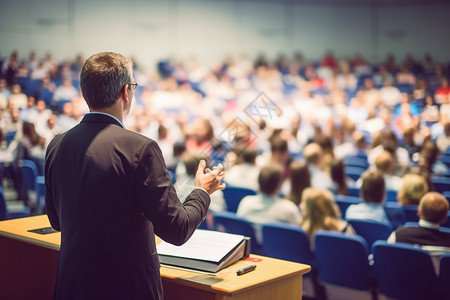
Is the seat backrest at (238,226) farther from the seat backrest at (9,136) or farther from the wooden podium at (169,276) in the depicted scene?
the seat backrest at (9,136)

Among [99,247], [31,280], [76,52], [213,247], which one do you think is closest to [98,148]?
[99,247]

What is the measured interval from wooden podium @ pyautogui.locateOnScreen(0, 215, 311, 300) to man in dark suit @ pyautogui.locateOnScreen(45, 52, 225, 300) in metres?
0.18

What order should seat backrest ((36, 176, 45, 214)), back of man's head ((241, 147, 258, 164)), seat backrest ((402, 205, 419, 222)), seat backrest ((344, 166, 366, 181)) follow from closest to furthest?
seat backrest ((402, 205, 419, 222)) → seat backrest ((36, 176, 45, 214)) → back of man's head ((241, 147, 258, 164)) → seat backrest ((344, 166, 366, 181))

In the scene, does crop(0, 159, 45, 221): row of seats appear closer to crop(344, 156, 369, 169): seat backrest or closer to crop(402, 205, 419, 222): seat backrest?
crop(402, 205, 419, 222): seat backrest

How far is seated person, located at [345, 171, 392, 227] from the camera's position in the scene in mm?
3787

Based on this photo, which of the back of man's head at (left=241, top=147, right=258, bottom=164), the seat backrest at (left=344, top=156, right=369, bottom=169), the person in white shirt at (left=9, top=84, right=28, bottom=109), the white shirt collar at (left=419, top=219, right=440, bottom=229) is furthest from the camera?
the person in white shirt at (left=9, top=84, right=28, bottom=109)

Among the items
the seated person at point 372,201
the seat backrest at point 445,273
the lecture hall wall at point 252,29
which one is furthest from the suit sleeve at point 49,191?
the lecture hall wall at point 252,29

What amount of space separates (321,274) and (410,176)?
148 centimetres

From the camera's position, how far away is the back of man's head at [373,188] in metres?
3.80

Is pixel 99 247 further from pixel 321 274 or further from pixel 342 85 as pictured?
pixel 342 85

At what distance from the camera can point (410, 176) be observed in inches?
162

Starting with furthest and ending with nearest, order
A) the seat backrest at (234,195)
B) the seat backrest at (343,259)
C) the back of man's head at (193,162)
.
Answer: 1. the seat backrest at (234,195)
2. the seat backrest at (343,259)
3. the back of man's head at (193,162)

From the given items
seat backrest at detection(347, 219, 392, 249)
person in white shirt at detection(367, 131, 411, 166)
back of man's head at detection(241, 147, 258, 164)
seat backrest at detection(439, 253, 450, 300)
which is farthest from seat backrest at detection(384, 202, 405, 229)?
person in white shirt at detection(367, 131, 411, 166)

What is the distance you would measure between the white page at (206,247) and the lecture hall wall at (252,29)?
10.3 meters
